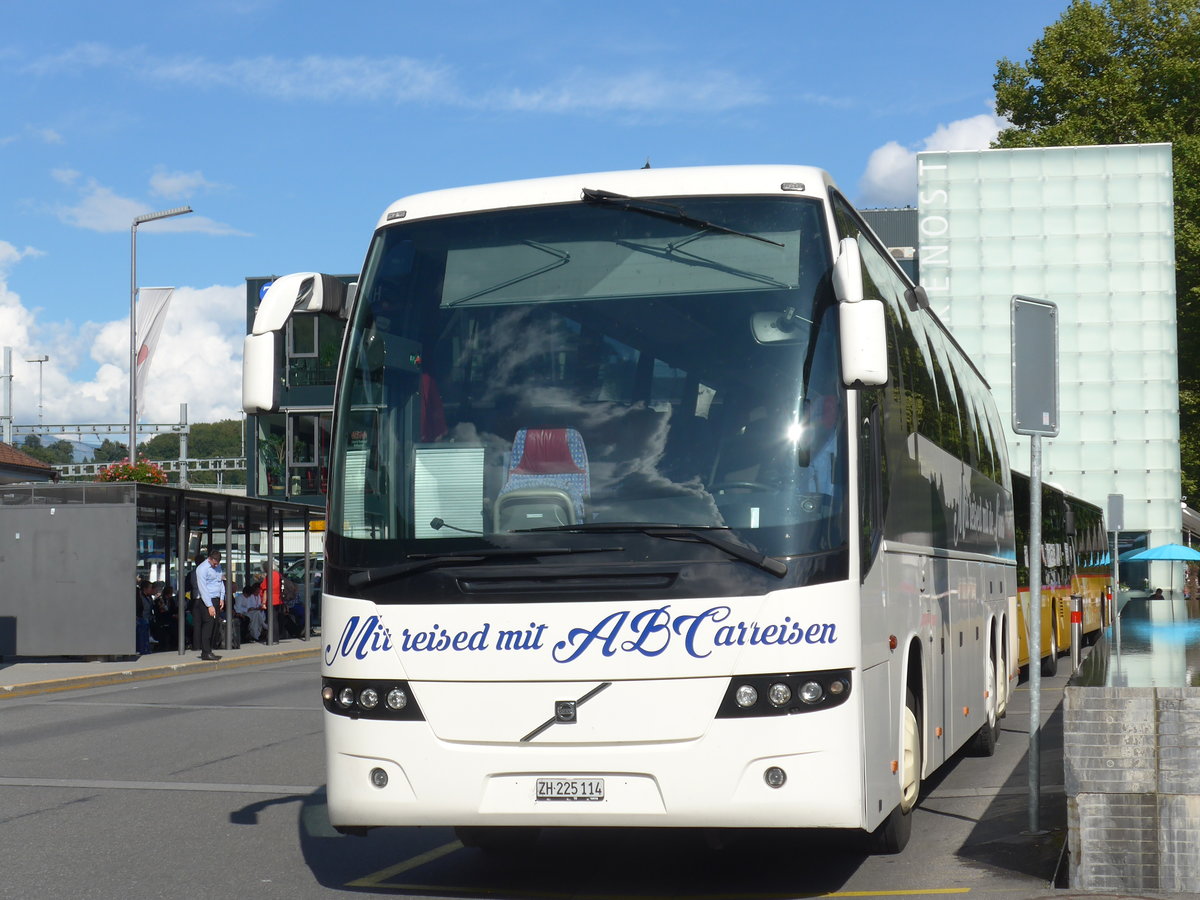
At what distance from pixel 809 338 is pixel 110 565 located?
Result: 1995 cm

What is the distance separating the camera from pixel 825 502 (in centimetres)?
660

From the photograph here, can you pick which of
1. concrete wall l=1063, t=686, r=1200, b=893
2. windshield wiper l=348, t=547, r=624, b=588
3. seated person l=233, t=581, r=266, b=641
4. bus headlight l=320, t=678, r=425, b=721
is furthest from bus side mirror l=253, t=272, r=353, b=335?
seated person l=233, t=581, r=266, b=641

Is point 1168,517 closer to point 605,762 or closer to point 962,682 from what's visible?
point 962,682

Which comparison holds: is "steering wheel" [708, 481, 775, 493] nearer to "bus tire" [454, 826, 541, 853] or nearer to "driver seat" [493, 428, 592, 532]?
"driver seat" [493, 428, 592, 532]

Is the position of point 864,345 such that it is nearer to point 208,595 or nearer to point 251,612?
point 208,595

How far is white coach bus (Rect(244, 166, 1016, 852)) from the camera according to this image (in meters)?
6.41

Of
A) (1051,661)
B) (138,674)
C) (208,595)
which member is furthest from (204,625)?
(1051,661)

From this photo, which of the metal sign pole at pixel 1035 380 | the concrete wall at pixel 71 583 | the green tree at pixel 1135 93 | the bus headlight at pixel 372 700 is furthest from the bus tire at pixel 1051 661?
the green tree at pixel 1135 93

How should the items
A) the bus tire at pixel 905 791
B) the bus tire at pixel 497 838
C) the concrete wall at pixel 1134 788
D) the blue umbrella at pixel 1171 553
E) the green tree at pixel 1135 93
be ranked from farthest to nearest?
the green tree at pixel 1135 93 → the blue umbrella at pixel 1171 553 → the bus tire at pixel 497 838 → the bus tire at pixel 905 791 → the concrete wall at pixel 1134 788

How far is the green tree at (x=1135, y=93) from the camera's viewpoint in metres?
48.2

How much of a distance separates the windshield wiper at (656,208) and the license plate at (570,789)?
97.4 inches

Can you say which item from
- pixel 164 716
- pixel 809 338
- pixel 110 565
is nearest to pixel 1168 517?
pixel 110 565

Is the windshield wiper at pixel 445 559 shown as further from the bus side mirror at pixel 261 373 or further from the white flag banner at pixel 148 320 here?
the white flag banner at pixel 148 320

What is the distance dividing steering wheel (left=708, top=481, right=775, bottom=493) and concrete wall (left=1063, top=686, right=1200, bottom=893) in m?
1.71
